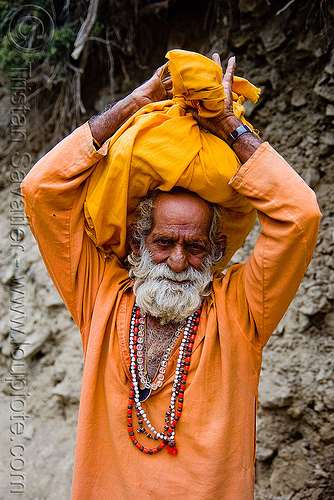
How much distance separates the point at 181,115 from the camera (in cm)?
196

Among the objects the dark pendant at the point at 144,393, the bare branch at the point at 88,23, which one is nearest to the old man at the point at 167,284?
the dark pendant at the point at 144,393

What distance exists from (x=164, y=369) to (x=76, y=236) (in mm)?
707

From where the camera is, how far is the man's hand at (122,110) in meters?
1.94

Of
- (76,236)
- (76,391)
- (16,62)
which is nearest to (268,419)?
(76,391)

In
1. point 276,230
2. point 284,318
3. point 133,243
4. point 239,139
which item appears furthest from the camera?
point 284,318

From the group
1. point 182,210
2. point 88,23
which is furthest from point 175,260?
point 88,23

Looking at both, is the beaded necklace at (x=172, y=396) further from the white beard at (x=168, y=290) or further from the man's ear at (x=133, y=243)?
the man's ear at (x=133, y=243)

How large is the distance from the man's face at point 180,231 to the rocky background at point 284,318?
1653 millimetres

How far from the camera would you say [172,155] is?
185 centimetres

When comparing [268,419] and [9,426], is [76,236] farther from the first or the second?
[9,426]

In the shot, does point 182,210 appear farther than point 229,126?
Yes

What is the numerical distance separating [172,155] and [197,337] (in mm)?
794

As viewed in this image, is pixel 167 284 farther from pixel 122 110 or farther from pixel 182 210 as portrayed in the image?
pixel 122 110

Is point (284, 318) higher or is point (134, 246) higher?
point (134, 246)
